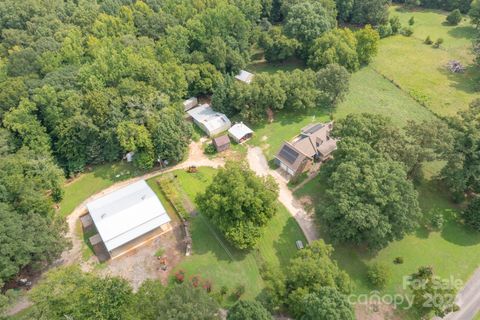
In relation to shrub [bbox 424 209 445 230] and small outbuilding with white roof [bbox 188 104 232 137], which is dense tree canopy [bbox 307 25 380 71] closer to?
small outbuilding with white roof [bbox 188 104 232 137]

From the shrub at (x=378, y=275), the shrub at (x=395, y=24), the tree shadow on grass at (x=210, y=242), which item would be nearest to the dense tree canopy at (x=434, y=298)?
the shrub at (x=378, y=275)

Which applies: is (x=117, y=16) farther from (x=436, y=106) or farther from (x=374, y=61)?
(x=436, y=106)

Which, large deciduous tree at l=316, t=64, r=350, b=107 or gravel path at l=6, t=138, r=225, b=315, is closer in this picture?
gravel path at l=6, t=138, r=225, b=315

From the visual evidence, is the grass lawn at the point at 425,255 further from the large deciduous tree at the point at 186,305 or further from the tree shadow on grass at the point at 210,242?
the large deciduous tree at the point at 186,305

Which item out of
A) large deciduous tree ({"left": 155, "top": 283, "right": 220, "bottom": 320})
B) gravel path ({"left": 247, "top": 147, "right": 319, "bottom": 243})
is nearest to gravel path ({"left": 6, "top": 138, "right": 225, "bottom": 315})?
gravel path ({"left": 247, "top": 147, "right": 319, "bottom": 243})

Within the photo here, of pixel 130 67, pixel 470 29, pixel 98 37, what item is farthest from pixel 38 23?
pixel 470 29

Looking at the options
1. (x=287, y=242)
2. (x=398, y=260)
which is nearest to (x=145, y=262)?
(x=287, y=242)
